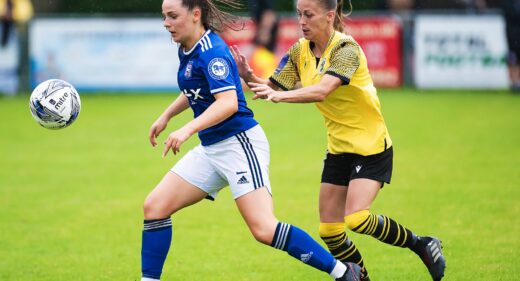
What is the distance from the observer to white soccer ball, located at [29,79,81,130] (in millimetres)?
6434

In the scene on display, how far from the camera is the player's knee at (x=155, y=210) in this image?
6.01 meters

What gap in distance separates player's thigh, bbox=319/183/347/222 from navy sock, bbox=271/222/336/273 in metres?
0.57

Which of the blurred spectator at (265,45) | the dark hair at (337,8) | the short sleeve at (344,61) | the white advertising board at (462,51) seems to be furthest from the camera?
the blurred spectator at (265,45)

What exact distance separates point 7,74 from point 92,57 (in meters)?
1.88

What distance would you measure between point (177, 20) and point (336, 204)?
1717 mm

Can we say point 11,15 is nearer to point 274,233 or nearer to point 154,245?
point 154,245

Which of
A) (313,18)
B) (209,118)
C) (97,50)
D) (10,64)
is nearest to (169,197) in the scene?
(209,118)

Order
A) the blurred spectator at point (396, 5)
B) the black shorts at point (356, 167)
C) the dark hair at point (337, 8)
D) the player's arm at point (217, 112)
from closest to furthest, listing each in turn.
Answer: the player's arm at point (217, 112), the dark hair at point (337, 8), the black shorts at point (356, 167), the blurred spectator at point (396, 5)

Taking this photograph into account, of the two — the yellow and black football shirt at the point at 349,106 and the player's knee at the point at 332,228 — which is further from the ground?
the yellow and black football shirt at the point at 349,106

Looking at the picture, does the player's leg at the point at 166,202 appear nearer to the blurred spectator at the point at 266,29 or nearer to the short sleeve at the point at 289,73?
the short sleeve at the point at 289,73

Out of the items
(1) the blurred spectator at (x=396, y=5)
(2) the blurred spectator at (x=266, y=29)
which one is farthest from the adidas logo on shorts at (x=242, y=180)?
(1) the blurred spectator at (x=396, y=5)

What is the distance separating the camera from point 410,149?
13.5 m

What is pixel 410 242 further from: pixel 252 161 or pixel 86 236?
pixel 86 236

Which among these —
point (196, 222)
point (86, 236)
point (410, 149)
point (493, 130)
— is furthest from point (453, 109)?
point (86, 236)
